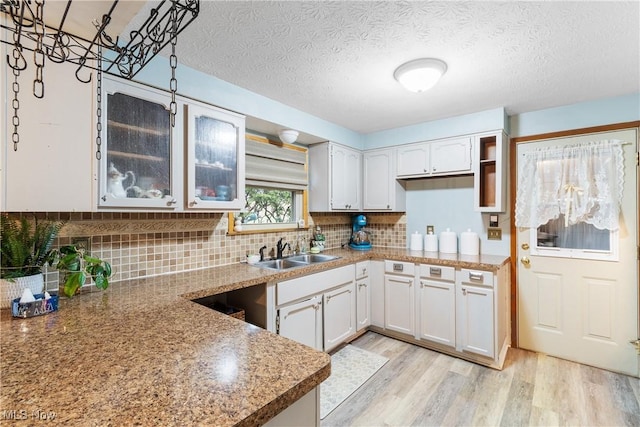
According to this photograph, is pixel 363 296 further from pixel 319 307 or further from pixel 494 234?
pixel 494 234

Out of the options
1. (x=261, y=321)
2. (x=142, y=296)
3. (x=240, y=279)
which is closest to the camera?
(x=142, y=296)

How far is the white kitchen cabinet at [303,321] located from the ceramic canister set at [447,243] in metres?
1.40

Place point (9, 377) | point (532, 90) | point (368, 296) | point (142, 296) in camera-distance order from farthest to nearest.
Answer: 1. point (368, 296)
2. point (532, 90)
3. point (142, 296)
4. point (9, 377)

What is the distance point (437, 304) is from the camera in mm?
2787

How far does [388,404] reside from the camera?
6.81ft

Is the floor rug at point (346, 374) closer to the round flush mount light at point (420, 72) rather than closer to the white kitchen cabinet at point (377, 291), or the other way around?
the white kitchen cabinet at point (377, 291)

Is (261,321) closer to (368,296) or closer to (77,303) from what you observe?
(77,303)

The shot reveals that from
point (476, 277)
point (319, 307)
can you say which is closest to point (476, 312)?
point (476, 277)

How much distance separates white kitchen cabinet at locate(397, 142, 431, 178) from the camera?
10.3 ft

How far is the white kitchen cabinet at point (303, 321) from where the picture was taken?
2.25 meters

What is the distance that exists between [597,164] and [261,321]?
9.95 ft

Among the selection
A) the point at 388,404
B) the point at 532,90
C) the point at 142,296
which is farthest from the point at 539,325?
the point at 142,296

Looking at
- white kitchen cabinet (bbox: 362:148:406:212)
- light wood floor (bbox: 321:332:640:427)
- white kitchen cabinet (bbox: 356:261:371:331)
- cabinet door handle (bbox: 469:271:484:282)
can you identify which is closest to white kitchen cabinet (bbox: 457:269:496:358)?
Result: cabinet door handle (bbox: 469:271:484:282)

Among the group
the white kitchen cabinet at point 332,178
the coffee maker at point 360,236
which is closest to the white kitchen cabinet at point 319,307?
the coffee maker at point 360,236
